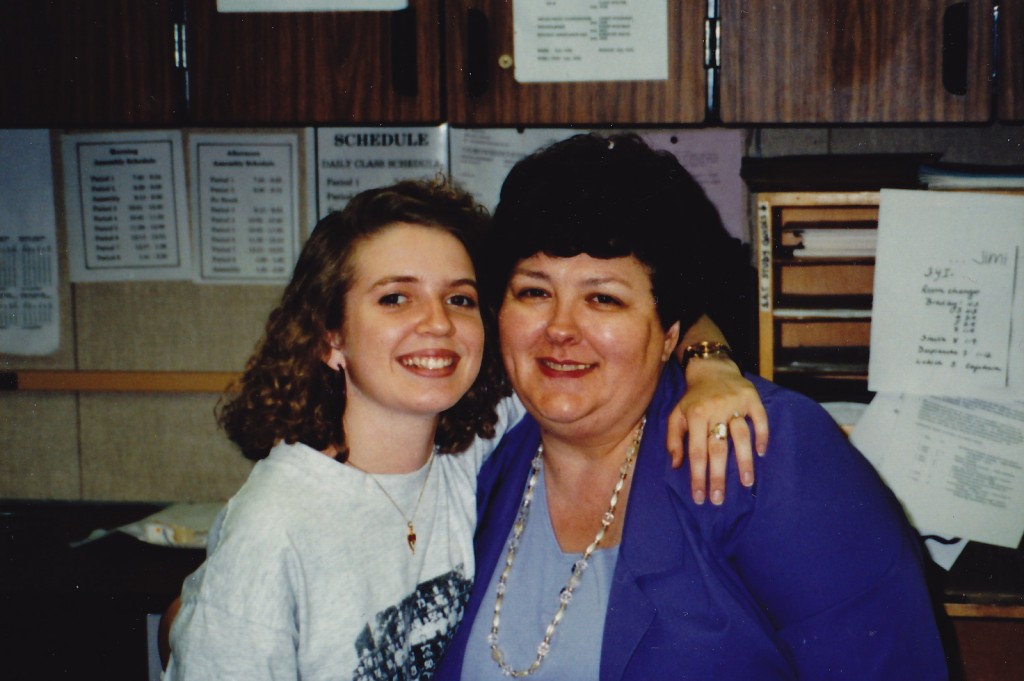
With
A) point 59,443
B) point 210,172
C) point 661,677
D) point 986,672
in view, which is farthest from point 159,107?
point 986,672

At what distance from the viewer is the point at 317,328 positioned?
120 cm

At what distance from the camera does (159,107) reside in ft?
4.38

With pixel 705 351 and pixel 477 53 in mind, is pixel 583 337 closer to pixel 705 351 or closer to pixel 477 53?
pixel 705 351

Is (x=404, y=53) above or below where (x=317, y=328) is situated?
above

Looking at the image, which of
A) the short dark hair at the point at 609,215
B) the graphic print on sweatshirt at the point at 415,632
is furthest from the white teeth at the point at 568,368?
the graphic print on sweatshirt at the point at 415,632

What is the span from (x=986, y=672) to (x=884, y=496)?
633 millimetres

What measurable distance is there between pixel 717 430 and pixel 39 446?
5.55 ft

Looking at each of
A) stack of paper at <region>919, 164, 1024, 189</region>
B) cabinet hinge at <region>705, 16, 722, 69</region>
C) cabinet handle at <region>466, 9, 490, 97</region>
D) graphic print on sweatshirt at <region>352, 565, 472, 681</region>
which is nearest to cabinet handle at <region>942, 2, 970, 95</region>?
stack of paper at <region>919, 164, 1024, 189</region>

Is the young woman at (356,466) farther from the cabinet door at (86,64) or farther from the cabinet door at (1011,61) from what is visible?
the cabinet door at (1011,61)

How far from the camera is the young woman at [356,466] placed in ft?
3.14

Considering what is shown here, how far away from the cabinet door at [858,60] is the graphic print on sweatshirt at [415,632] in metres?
0.93

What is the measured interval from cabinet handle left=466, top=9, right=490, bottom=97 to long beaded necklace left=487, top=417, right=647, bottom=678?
639mm

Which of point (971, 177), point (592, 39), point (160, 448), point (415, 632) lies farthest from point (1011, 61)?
point (160, 448)

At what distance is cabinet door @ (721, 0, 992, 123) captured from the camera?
1192mm
